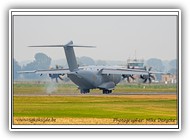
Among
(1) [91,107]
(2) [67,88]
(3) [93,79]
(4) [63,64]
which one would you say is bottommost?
(1) [91,107]

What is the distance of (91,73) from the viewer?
567 inches

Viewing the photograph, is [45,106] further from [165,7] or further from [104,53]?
[165,7]

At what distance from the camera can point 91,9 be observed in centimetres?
1341

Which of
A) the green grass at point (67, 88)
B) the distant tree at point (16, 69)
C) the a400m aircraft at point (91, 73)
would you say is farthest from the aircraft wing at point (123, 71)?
the distant tree at point (16, 69)

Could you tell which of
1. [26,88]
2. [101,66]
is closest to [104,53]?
[101,66]

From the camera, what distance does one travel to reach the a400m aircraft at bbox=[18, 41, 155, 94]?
13672 mm

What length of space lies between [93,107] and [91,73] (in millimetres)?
863

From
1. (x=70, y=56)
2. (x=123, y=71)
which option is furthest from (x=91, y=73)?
(x=70, y=56)

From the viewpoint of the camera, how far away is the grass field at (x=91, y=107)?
1345 centimetres

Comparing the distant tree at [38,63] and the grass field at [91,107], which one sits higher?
the distant tree at [38,63]

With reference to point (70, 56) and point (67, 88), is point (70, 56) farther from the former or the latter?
point (67, 88)

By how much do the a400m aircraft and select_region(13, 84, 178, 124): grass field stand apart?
14 centimetres

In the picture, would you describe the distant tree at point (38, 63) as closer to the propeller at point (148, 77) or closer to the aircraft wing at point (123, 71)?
the aircraft wing at point (123, 71)

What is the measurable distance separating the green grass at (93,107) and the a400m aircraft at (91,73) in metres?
0.25
